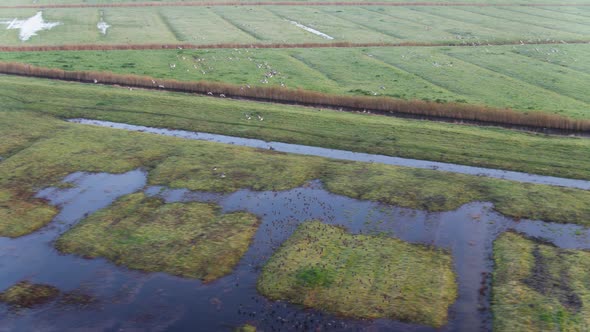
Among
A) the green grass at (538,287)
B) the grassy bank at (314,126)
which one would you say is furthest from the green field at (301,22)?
the green grass at (538,287)

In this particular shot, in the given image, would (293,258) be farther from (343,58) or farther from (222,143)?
(343,58)

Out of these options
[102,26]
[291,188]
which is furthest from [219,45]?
[291,188]

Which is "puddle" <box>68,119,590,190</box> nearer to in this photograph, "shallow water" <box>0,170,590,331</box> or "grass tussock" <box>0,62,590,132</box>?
"shallow water" <box>0,170,590,331</box>

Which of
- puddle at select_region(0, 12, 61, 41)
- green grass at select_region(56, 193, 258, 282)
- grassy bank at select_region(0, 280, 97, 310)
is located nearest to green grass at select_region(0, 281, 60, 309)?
grassy bank at select_region(0, 280, 97, 310)

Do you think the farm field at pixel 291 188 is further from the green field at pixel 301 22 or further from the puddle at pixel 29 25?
the puddle at pixel 29 25

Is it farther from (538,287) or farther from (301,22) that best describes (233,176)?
(301,22)

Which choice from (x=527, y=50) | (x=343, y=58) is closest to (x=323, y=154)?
(x=343, y=58)
